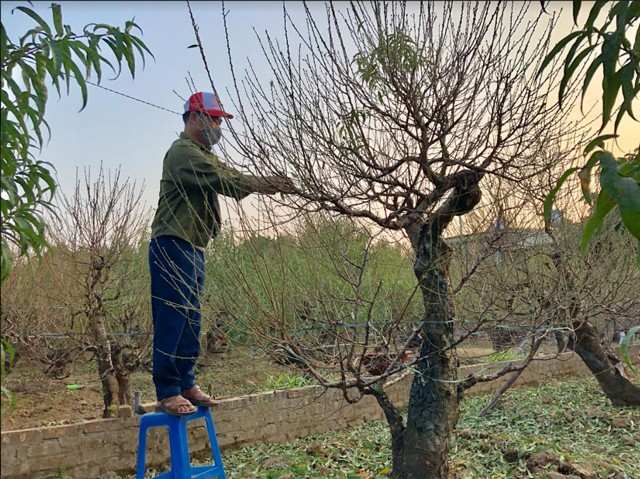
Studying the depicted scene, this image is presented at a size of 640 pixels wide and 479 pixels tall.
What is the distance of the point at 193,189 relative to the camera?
127 inches

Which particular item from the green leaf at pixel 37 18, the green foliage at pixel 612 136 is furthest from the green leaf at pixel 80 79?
the green foliage at pixel 612 136

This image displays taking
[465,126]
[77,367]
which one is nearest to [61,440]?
[465,126]

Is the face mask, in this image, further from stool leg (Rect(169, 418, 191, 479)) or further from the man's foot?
stool leg (Rect(169, 418, 191, 479))

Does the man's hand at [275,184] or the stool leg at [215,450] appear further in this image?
the stool leg at [215,450]

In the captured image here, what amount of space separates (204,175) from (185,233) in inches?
→ 12.4

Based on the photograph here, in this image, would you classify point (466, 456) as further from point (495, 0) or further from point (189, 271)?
point (495, 0)

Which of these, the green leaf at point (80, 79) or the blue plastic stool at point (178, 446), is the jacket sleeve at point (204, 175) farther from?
the green leaf at point (80, 79)

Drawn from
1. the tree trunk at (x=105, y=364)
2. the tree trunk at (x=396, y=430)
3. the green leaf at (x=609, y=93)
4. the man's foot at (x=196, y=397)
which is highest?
the green leaf at (x=609, y=93)

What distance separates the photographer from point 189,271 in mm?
3236

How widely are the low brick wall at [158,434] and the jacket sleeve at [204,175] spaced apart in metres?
1.24

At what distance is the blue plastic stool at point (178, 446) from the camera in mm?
2980

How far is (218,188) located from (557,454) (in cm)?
285

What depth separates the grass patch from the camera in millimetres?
3869

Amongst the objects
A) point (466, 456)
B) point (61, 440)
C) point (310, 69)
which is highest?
point (310, 69)
